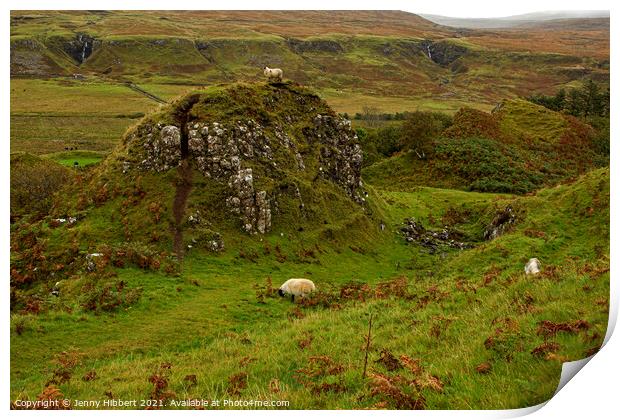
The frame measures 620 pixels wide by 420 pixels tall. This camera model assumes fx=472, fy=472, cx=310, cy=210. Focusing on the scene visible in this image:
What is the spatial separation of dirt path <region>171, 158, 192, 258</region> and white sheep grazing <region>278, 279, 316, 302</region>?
232 inches

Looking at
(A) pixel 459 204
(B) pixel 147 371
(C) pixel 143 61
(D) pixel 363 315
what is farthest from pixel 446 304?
(C) pixel 143 61

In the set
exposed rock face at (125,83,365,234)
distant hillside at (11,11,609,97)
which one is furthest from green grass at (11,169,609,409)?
distant hillside at (11,11,609,97)

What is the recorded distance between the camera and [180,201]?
2530cm

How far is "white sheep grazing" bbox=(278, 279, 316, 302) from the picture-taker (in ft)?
64.7

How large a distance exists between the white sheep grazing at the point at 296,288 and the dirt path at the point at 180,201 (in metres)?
5.89

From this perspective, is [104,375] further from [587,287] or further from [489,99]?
[489,99]

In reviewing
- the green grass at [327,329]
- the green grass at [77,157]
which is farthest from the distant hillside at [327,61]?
the green grass at [327,329]

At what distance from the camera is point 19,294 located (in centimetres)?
1847

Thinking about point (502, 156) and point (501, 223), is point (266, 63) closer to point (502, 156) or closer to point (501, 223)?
point (502, 156)

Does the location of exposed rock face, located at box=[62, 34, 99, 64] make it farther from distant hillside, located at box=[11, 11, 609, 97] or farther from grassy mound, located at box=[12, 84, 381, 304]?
grassy mound, located at box=[12, 84, 381, 304]

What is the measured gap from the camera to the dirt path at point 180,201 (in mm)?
23308

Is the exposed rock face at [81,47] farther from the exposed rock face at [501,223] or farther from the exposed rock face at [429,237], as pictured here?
the exposed rock face at [501,223]

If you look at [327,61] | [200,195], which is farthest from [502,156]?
[327,61]

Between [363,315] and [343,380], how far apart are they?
5495 millimetres
